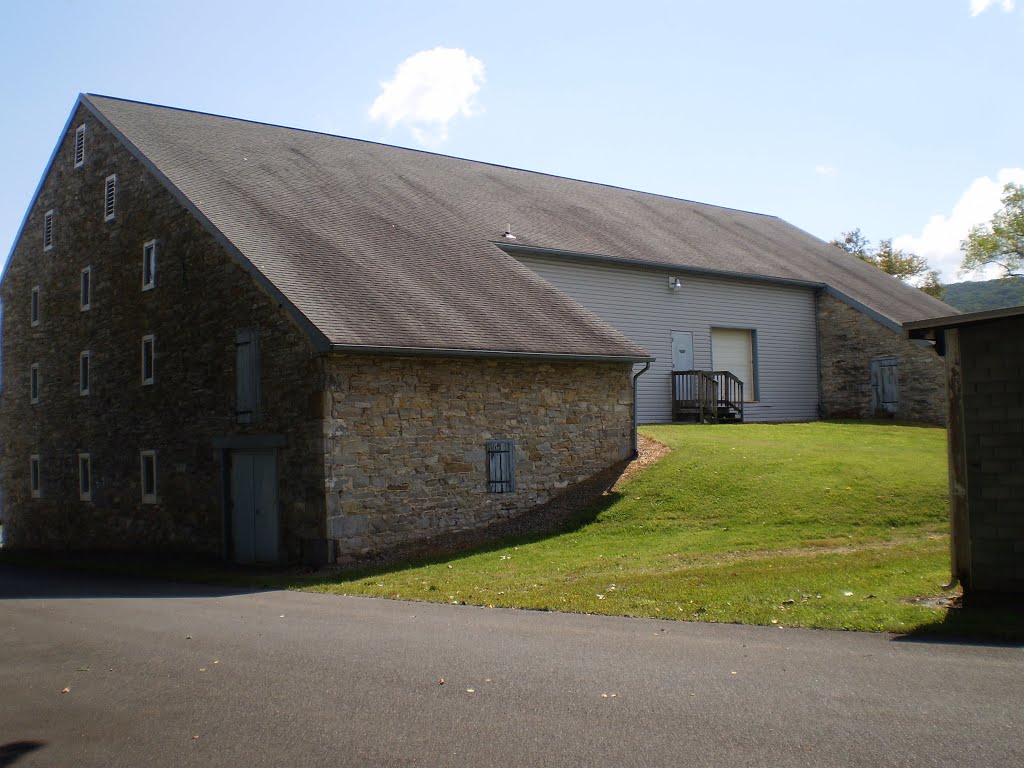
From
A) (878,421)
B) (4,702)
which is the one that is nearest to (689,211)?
(878,421)

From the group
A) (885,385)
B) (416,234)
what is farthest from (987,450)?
(885,385)

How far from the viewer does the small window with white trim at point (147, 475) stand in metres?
22.0

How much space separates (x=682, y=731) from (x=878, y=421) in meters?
25.9

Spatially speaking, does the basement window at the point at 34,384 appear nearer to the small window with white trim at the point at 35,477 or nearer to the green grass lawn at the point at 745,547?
the small window with white trim at the point at 35,477

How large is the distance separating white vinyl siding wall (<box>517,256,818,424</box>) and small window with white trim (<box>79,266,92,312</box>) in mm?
10822

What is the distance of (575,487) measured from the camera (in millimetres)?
20625

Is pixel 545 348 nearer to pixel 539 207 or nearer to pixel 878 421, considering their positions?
pixel 539 207

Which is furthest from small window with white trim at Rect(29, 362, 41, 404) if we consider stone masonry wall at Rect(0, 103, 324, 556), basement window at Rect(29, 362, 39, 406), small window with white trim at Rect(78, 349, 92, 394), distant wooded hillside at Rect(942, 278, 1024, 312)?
distant wooded hillside at Rect(942, 278, 1024, 312)

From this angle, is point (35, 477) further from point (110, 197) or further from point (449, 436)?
point (449, 436)

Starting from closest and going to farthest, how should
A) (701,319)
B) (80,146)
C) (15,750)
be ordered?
(15,750) < (80,146) < (701,319)

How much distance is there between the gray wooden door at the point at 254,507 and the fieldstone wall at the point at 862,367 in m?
19.6

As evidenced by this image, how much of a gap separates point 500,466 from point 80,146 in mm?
14839

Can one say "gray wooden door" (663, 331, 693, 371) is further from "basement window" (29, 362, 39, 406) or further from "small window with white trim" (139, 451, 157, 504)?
"basement window" (29, 362, 39, 406)

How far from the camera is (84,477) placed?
2502 cm
